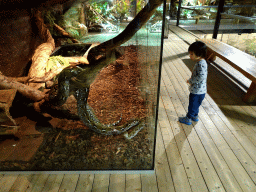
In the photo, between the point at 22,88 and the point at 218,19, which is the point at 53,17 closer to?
the point at 22,88

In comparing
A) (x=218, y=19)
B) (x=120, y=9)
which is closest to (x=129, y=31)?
(x=120, y=9)

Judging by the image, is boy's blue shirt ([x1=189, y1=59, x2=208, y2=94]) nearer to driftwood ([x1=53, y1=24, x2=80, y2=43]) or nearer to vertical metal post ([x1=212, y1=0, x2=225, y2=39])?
driftwood ([x1=53, y1=24, x2=80, y2=43])

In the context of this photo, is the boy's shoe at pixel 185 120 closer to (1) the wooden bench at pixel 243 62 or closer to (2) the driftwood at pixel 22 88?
(1) the wooden bench at pixel 243 62

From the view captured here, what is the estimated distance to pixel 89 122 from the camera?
1.60 m

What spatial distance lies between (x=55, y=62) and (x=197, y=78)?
1.57 m

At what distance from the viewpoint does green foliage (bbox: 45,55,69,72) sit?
196cm

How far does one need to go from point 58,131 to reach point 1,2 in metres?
1.18

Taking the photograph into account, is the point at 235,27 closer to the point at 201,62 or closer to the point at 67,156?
the point at 201,62

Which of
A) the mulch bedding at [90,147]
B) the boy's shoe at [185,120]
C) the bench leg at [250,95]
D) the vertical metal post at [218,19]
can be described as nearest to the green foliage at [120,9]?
the mulch bedding at [90,147]

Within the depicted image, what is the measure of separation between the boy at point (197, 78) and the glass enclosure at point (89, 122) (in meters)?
0.44

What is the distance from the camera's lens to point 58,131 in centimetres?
163

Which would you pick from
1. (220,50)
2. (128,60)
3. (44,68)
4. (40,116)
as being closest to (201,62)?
(128,60)

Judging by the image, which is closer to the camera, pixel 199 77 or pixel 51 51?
pixel 199 77

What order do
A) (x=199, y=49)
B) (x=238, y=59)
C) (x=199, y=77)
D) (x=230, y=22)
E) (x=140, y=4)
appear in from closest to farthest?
(x=140, y=4) < (x=199, y=49) < (x=199, y=77) < (x=238, y=59) < (x=230, y=22)
